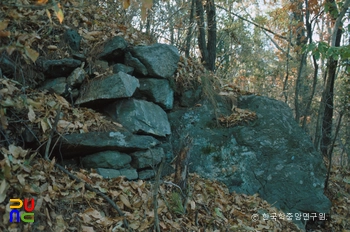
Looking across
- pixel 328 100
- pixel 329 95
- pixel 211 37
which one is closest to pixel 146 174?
pixel 211 37

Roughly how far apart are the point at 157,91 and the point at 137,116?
0.65 metres

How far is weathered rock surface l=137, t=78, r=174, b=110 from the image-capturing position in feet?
16.8

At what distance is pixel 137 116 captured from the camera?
468 cm

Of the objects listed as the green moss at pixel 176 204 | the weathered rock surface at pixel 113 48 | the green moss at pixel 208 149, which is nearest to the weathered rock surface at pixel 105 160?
the green moss at pixel 176 204

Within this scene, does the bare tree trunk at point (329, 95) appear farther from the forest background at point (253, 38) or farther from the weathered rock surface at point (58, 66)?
the weathered rock surface at point (58, 66)

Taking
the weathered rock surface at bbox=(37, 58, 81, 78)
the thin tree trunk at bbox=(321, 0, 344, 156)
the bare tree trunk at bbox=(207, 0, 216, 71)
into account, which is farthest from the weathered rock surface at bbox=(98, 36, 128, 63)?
the thin tree trunk at bbox=(321, 0, 344, 156)

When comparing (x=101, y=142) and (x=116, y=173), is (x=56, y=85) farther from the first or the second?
(x=116, y=173)

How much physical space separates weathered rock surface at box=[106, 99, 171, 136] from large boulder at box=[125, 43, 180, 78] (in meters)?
0.48

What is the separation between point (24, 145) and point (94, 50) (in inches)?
68.1

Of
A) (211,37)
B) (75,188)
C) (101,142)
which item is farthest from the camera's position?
(211,37)

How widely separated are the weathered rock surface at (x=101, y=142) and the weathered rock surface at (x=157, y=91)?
0.81 m

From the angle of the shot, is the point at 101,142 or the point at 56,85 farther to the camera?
the point at 56,85

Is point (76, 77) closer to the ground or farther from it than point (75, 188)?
farther from it

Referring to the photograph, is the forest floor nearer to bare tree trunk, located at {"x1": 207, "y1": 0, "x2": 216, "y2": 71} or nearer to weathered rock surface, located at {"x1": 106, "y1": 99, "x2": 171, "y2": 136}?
weathered rock surface, located at {"x1": 106, "y1": 99, "x2": 171, "y2": 136}
